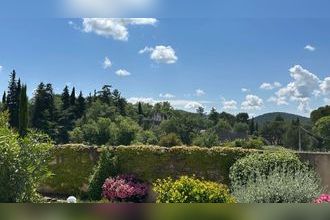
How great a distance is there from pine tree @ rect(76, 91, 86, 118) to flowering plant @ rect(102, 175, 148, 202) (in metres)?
30.3

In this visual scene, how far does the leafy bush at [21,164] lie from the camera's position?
2123mm

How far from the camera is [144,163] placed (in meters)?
11.1

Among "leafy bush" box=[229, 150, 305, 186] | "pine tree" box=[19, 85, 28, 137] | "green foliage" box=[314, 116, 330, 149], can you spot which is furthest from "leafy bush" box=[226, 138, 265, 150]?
"green foliage" box=[314, 116, 330, 149]

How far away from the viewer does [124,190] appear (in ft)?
31.3

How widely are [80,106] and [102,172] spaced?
30.6 metres

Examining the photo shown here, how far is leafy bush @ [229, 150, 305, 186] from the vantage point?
30.6ft

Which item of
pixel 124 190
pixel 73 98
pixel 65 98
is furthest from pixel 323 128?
pixel 124 190

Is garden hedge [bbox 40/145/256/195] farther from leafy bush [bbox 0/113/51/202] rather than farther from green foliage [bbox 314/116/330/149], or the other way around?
green foliage [bbox 314/116/330/149]

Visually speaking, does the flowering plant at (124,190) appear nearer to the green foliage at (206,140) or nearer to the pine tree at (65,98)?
the pine tree at (65,98)

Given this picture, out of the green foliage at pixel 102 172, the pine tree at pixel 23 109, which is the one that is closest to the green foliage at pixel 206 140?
the pine tree at pixel 23 109

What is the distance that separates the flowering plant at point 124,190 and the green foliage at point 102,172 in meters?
0.54

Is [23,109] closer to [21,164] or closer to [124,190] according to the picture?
[124,190]

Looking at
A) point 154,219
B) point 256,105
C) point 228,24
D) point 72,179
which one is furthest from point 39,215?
point 72,179

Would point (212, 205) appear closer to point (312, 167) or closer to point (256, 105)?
point (256, 105)
